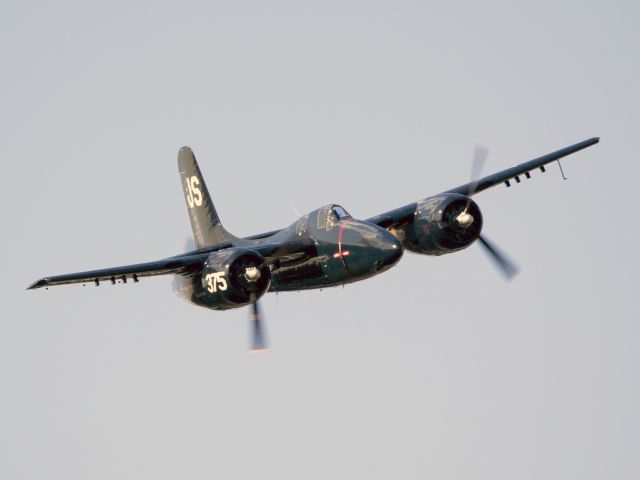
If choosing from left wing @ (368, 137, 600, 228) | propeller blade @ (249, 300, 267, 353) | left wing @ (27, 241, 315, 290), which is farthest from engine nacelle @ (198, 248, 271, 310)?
left wing @ (368, 137, 600, 228)

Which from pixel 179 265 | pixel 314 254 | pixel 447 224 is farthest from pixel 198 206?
pixel 447 224

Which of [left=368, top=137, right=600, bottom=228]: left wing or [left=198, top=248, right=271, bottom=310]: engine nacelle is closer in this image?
[left=198, top=248, right=271, bottom=310]: engine nacelle

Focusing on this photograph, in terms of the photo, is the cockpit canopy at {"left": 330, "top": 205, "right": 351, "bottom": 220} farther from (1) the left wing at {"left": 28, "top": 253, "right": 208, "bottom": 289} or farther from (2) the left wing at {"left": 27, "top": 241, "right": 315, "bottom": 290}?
(1) the left wing at {"left": 28, "top": 253, "right": 208, "bottom": 289}

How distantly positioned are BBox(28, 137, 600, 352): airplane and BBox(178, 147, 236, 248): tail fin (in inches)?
56.6

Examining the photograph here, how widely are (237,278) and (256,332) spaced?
4.34 m

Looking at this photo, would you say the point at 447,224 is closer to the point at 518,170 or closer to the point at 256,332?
the point at 518,170

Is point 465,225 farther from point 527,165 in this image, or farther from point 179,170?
point 179,170

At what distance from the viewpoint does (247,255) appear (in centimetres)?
5700

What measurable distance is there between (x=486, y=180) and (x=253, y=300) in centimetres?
1435

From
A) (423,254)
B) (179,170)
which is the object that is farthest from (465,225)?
(179,170)

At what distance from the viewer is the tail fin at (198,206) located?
66625mm

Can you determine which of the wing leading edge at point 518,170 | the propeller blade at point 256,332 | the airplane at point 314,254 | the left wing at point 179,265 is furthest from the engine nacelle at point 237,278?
the wing leading edge at point 518,170

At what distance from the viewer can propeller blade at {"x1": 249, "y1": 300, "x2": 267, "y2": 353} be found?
60.1m

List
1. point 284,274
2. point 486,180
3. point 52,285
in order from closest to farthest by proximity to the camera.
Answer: point 52,285, point 284,274, point 486,180
